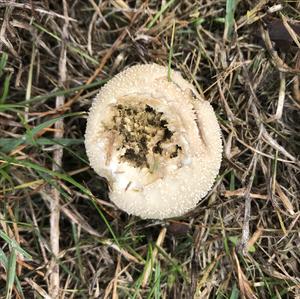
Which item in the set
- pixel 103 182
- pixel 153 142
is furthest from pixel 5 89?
pixel 153 142

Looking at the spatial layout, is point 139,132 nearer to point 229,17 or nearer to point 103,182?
point 103,182

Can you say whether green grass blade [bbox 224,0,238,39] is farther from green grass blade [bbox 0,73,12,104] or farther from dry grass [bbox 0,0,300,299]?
green grass blade [bbox 0,73,12,104]

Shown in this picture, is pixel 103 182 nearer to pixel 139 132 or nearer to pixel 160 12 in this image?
pixel 139 132

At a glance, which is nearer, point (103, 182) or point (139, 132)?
point (139, 132)

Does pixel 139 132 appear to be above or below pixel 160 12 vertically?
below

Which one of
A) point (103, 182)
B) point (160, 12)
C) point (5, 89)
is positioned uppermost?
point (160, 12)

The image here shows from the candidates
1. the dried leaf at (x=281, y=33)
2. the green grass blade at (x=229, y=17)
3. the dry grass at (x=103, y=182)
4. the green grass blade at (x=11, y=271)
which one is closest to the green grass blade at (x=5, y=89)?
the dry grass at (x=103, y=182)

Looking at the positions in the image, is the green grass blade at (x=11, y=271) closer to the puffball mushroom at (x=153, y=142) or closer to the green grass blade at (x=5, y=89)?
the puffball mushroom at (x=153, y=142)
